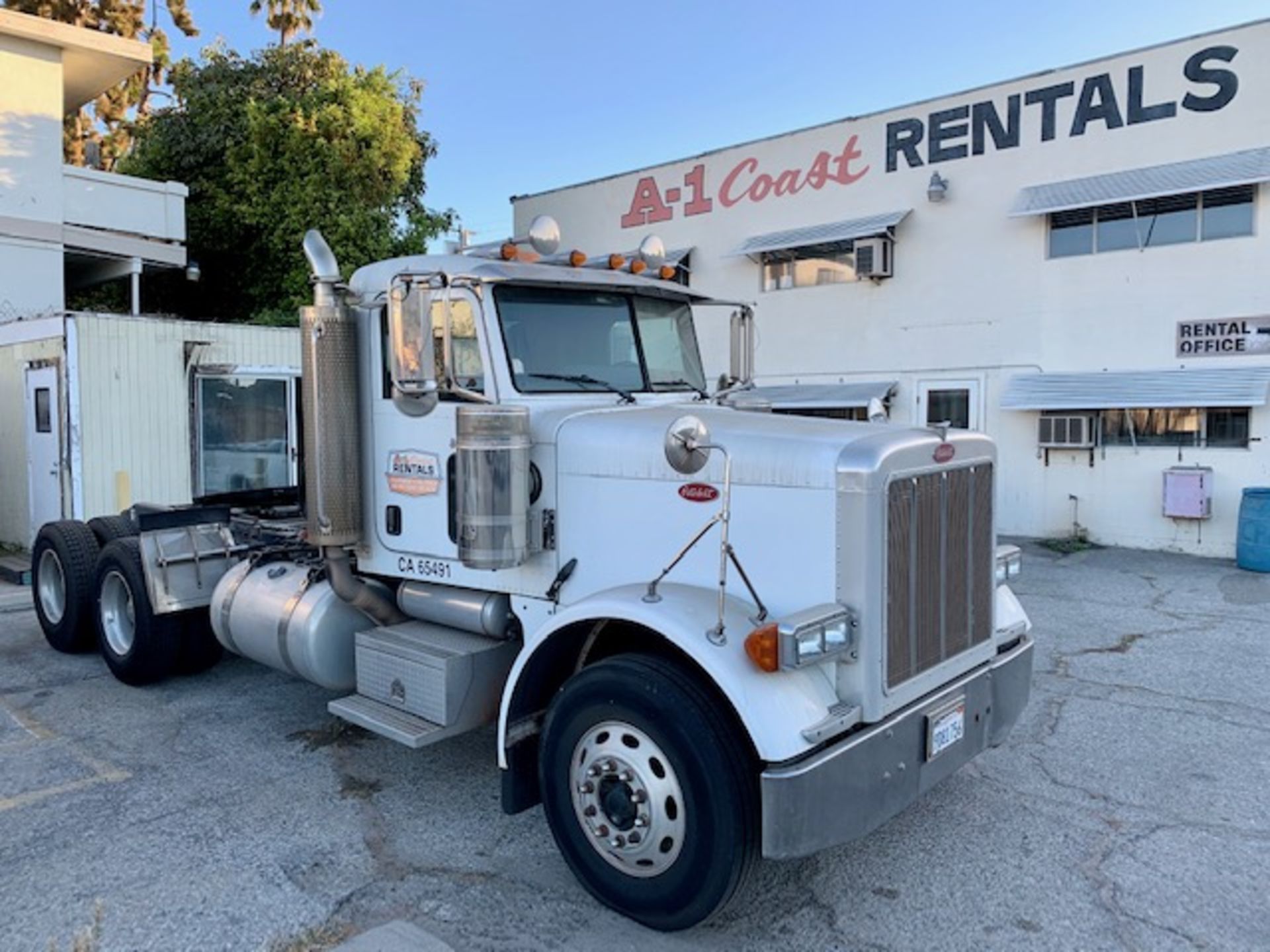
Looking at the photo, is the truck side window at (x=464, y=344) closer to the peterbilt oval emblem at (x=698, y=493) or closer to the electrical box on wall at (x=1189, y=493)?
the peterbilt oval emblem at (x=698, y=493)

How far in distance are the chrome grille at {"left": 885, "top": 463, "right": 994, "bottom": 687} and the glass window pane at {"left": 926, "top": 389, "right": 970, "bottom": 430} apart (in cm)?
986

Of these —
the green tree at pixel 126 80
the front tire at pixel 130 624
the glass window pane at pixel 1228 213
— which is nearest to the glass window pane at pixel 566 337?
the front tire at pixel 130 624

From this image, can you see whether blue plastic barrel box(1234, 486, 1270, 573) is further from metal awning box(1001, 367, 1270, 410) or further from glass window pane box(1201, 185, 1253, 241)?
glass window pane box(1201, 185, 1253, 241)

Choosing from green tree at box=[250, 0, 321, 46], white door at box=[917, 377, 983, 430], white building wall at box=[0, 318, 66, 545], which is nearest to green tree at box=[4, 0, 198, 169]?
green tree at box=[250, 0, 321, 46]

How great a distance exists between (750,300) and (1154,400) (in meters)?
6.23

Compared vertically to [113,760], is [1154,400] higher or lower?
higher

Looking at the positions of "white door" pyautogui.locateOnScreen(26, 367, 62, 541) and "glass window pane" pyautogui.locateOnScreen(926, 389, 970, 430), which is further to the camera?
"glass window pane" pyautogui.locateOnScreen(926, 389, 970, 430)

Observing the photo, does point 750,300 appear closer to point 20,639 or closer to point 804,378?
point 804,378

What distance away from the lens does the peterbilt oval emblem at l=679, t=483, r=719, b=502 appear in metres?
3.51

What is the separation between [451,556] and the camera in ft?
14.2

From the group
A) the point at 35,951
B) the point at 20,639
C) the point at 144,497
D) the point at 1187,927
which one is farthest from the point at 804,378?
the point at 35,951

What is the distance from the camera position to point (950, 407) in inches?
531

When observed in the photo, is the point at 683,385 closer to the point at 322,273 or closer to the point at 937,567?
the point at 937,567

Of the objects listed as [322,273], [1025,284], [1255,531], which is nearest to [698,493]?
[322,273]
